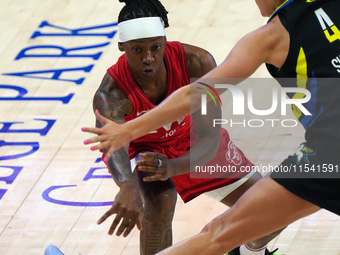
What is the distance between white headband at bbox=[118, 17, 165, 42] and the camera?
3.04m

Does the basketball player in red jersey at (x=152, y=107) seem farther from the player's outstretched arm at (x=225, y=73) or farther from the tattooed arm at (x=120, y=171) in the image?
the player's outstretched arm at (x=225, y=73)

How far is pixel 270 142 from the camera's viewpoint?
460cm

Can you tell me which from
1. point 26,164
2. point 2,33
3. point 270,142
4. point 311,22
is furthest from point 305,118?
point 2,33

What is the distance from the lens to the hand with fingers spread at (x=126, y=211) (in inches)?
105

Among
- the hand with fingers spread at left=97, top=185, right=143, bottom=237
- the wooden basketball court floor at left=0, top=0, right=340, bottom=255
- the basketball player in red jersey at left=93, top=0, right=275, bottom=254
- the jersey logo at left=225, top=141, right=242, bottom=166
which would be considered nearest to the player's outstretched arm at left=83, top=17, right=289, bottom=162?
the hand with fingers spread at left=97, top=185, right=143, bottom=237

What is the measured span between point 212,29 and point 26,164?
8.21 ft

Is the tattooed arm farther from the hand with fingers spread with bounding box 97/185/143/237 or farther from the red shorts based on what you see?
the red shorts

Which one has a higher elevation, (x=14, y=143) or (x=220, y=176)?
(x=220, y=176)

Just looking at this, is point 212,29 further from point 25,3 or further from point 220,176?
point 220,176

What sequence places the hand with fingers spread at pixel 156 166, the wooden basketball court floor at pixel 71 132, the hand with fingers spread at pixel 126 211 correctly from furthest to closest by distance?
the wooden basketball court floor at pixel 71 132, the hand with fingers spread at pixel 156 166, the hand with fingers spread at pixel 126 211

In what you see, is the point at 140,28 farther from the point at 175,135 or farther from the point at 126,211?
the point at 126,211

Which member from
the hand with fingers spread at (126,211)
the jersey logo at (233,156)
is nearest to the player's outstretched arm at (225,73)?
the hand with fingers spread at (126,211)

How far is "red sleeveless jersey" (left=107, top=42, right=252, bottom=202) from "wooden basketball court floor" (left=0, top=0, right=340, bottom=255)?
49cm

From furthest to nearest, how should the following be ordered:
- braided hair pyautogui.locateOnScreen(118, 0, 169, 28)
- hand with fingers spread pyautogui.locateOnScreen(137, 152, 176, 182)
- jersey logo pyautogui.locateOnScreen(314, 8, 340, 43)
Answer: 1. braided hair pyautogui.locateOnScreen(118, 0, 169, 28)
2. hand with fingers spread pyautogui.locateOnScreen(137, 152, 176, 182)
3. jersey logo pyautogui.locateOnScreen(314, 8, 340, 43)
